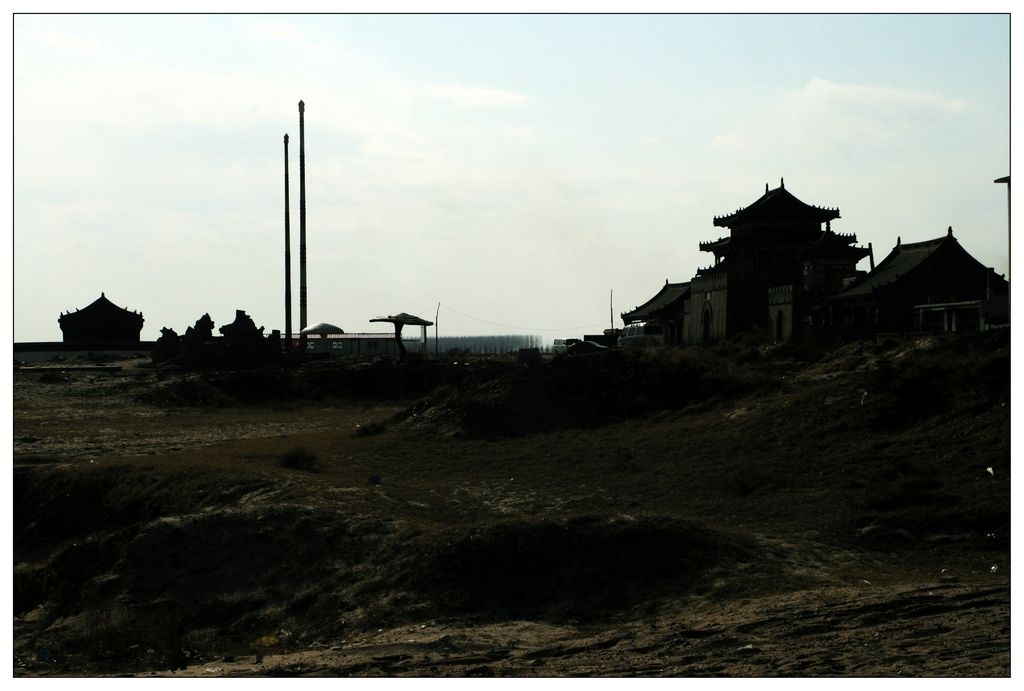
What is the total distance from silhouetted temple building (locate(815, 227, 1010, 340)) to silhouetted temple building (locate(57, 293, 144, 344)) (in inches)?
1901

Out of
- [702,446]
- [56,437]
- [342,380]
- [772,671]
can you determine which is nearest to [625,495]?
[702,446]

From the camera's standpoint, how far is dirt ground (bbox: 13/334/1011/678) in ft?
49.4

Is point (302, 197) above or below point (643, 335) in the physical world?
above

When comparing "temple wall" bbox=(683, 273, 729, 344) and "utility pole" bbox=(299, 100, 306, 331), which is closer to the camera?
"temple wall" bbox=(683, 273, 729, 344)

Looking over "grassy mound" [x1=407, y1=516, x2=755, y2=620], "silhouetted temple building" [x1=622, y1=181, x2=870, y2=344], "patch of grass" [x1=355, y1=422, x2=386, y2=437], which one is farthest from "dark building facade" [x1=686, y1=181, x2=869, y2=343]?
"grassy mound" [x1=407, y1=516, x2=755, y2=620]

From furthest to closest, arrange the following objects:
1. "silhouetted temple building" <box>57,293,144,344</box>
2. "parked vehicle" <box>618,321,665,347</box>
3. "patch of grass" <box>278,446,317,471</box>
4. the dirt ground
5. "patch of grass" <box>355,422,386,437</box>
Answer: "silhouetted temple building" <box>57,293,144,344</box>
"parked vehicle" <box>618,321,665,347</box>
"patch of grass" <box>355,422,386,437</box>
"patch of grass" <box>278,446,317,471</box>
the dirt ground

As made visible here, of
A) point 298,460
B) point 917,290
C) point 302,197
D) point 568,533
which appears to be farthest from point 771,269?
point 568,533

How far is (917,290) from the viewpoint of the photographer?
46938mm

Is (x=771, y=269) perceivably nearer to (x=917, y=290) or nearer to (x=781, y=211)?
(x=781, y=211)

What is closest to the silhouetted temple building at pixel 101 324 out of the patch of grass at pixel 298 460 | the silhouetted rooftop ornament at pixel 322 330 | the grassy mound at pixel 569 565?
the silhouetted rooftop ornament at pixel 322 330

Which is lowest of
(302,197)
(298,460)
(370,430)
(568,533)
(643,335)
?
(568,533)

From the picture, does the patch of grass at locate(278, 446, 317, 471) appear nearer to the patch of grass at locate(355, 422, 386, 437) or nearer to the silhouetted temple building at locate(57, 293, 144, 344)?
the patch of grass at locate(355, 422, 386, 437)

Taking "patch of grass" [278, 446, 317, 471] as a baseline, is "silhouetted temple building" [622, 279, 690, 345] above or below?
above

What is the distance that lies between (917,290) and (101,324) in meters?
52.3
